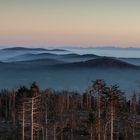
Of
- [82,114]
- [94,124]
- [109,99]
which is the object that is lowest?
[82,114]

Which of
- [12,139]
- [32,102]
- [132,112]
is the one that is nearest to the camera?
[32,102]

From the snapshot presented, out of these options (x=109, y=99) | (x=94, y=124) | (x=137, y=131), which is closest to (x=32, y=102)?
(x=109, y=99)

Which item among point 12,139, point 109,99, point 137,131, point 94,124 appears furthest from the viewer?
point 137,131

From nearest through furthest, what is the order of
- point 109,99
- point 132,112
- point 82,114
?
1. point 109,99
2. point 132,112
3. point 82,114

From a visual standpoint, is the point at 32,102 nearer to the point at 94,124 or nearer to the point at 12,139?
the point at 94,124

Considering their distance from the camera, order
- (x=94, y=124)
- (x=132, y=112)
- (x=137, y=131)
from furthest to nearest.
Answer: (x=132, y=112) < (x=137, y=131) < (x=94, y=124)

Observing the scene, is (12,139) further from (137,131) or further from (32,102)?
(32,102)

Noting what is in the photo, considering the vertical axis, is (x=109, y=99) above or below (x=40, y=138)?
above

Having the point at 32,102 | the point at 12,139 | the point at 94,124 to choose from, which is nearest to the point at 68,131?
the point at 12,139

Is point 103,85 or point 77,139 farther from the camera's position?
point 77,139
